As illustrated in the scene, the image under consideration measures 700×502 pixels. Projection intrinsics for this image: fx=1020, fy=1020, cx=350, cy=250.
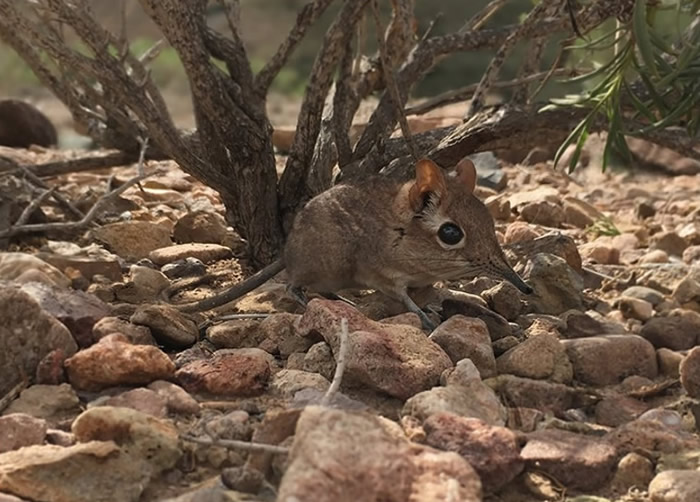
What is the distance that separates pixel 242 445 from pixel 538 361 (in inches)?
57.8

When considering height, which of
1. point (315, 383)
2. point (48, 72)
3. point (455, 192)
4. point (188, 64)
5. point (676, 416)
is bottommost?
point (676, 416)

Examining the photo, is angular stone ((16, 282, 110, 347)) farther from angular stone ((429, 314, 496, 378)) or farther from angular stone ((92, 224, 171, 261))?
angular stone ((92, 224, 171, 261))

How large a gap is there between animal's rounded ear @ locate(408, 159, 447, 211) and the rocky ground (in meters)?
0.49

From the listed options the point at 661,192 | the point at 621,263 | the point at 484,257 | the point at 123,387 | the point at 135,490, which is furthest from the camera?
the point at 661,192

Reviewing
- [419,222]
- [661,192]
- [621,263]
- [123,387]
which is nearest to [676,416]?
[419,222]

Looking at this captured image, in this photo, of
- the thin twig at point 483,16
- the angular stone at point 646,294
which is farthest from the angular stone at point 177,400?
the thin twig at point 483,16

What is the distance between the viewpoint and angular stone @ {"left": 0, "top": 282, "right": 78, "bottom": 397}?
323cm

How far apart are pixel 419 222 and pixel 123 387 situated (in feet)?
5.61

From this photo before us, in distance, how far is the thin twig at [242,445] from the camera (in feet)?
8.55

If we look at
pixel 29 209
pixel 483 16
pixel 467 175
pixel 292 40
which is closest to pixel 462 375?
pixel 467 175

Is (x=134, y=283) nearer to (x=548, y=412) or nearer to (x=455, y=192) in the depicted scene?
(x=455, y=192)

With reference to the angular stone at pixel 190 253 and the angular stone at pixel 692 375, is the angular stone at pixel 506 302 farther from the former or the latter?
the angular stone at pixel 190 253

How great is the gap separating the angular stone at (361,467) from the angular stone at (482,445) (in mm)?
201

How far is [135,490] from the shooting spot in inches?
102
